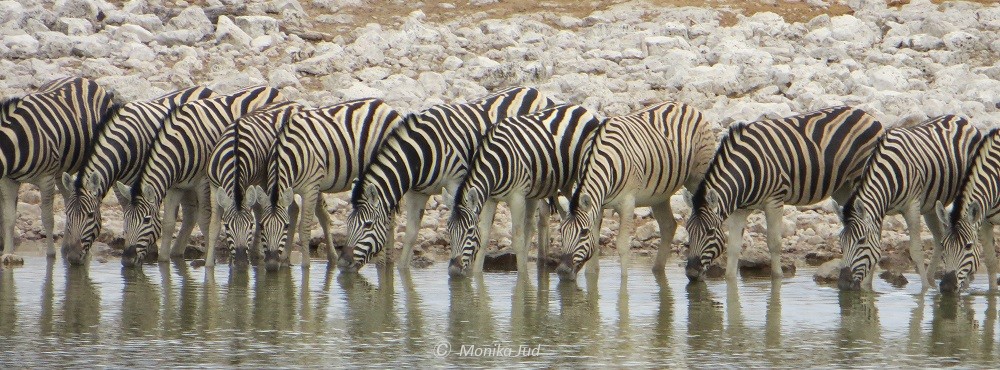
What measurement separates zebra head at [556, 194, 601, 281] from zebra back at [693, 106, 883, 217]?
1088 mm

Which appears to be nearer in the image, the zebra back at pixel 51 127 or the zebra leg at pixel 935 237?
the zebra leg at pixel 935 237

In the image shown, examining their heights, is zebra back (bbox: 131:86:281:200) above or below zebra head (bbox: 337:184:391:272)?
above

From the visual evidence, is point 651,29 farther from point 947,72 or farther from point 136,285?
point 136,285

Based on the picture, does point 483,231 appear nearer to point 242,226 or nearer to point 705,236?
point 705,236

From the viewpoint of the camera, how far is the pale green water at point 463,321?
8.98 m

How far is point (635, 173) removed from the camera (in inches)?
545

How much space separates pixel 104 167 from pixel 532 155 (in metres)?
4.13

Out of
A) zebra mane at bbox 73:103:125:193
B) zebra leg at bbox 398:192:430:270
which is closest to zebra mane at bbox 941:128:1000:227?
zebra leg at bbox 398:192:430:270

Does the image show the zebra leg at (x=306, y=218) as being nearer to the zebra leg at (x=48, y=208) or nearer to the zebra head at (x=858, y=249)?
the zebra leg at (x=48, y=208)

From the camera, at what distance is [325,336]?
9727 mm

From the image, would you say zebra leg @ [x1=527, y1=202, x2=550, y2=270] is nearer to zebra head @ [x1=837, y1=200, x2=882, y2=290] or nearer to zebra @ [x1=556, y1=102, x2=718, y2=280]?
zebra @ [x1=556, y1=102, x2=718, y2=280]

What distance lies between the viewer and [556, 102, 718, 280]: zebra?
43.3 feet

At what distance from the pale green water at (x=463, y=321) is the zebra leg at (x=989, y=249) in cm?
16

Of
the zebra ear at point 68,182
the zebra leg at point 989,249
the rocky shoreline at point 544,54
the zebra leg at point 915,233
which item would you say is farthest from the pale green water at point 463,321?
the rocky shoreline at point 544,54
